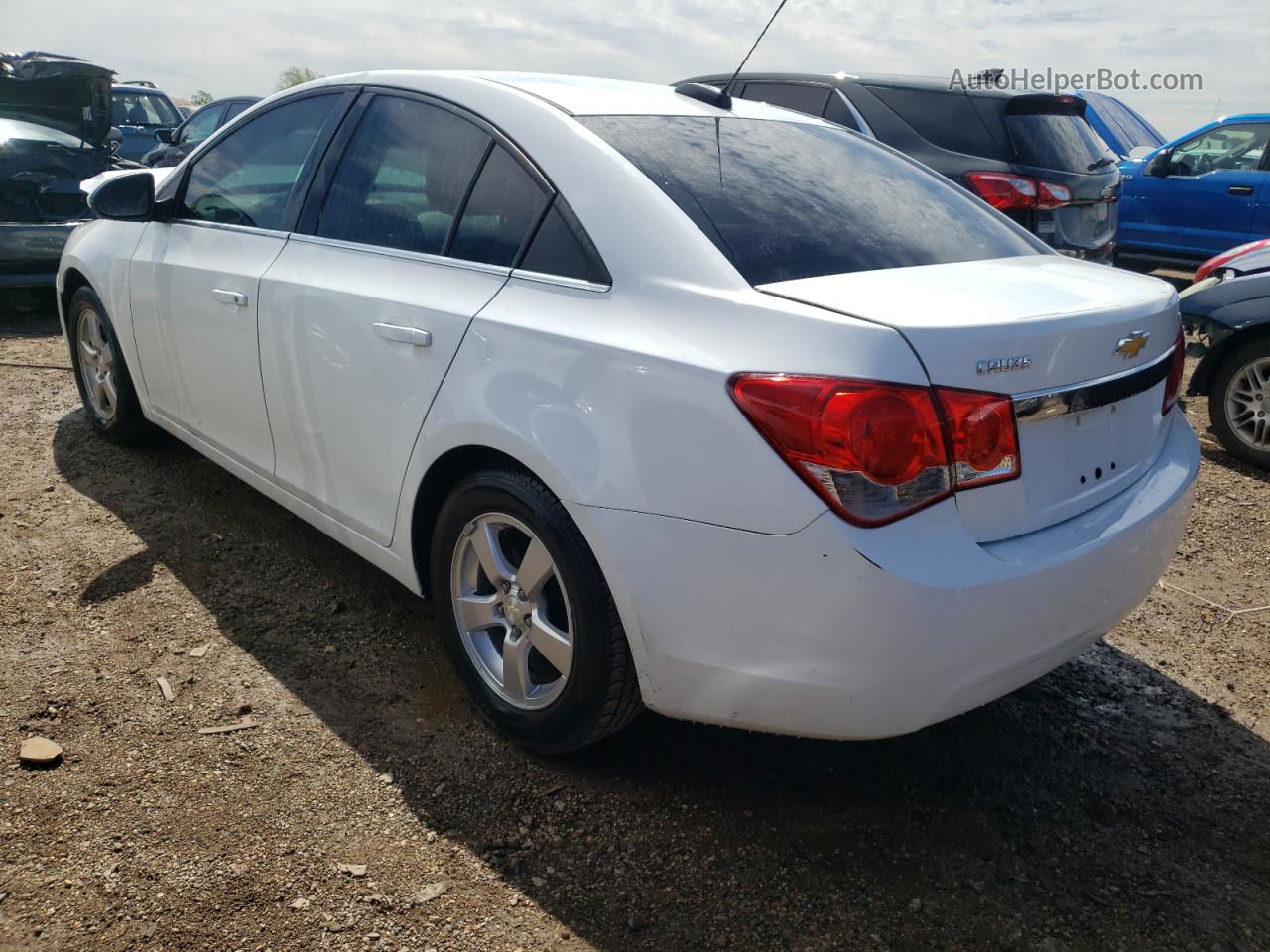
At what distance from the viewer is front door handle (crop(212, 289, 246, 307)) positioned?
10.6 ft

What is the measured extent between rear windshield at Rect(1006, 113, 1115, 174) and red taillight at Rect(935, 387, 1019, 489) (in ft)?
17.0

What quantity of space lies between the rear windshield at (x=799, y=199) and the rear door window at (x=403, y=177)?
39 centimetres

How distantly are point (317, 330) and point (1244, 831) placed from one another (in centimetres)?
264

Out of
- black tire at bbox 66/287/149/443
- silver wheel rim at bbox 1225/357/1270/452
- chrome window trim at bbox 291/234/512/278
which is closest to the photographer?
chrome window trim at bbox 291/234/512/278

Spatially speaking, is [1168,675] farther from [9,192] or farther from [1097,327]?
[9,192]

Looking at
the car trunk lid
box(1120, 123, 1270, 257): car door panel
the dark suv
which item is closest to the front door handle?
the car trunk lid

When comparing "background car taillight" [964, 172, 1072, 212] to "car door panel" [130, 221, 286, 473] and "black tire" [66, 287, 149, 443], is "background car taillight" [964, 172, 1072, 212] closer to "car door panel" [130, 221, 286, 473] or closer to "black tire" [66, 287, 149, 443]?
"car door panel" [130, 221, 286, 473]

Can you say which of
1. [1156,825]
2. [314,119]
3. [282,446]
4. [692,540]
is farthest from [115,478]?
[1156,825]

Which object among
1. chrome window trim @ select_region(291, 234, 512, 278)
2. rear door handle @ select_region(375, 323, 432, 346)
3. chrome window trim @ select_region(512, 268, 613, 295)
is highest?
chrome window trim @ select_region(512, 268, 613, 295)

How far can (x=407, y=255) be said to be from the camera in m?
2.75

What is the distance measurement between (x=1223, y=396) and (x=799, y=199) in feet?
12.0

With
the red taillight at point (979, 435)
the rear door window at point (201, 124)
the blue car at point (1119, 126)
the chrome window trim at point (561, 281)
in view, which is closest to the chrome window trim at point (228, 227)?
the chrome window trim at point (561, 281)

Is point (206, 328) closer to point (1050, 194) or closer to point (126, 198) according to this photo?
point (126, 198)

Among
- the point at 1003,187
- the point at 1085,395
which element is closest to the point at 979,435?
the point at 1085,395
